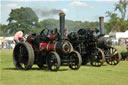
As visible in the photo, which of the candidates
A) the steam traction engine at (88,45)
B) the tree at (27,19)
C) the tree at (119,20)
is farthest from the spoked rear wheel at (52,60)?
the tree at (119,20)

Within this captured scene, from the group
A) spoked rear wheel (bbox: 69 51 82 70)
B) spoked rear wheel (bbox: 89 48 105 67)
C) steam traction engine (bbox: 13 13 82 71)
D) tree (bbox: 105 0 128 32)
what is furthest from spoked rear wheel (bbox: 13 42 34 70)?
tree (bbox: 105 0 128 32)

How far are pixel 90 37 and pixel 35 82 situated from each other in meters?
7.67

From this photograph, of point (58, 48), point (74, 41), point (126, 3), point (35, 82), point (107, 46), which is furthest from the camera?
point (126, 3)

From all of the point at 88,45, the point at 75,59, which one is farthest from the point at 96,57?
the point at 75,59

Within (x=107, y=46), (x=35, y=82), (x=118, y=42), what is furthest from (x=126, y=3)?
(x=35, y=82)

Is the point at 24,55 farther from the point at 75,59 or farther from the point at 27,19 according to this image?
the point at 27,19

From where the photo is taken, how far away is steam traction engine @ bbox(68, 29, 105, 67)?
1561cm

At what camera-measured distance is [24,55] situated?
1293cm

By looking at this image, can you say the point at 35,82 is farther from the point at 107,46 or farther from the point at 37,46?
the point at 107,46

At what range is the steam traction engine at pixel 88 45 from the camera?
15.6m

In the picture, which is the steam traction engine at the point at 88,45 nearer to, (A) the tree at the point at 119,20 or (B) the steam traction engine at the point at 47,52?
(B) the steam traction engine at the point at 47,52

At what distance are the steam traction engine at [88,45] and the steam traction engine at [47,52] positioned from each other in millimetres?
2442

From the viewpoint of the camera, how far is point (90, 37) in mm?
15875

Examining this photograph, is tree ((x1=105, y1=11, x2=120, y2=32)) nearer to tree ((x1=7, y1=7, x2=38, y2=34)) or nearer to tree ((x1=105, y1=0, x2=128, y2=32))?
tree ((x1=105, y1=0, x2=128, y2=32))
